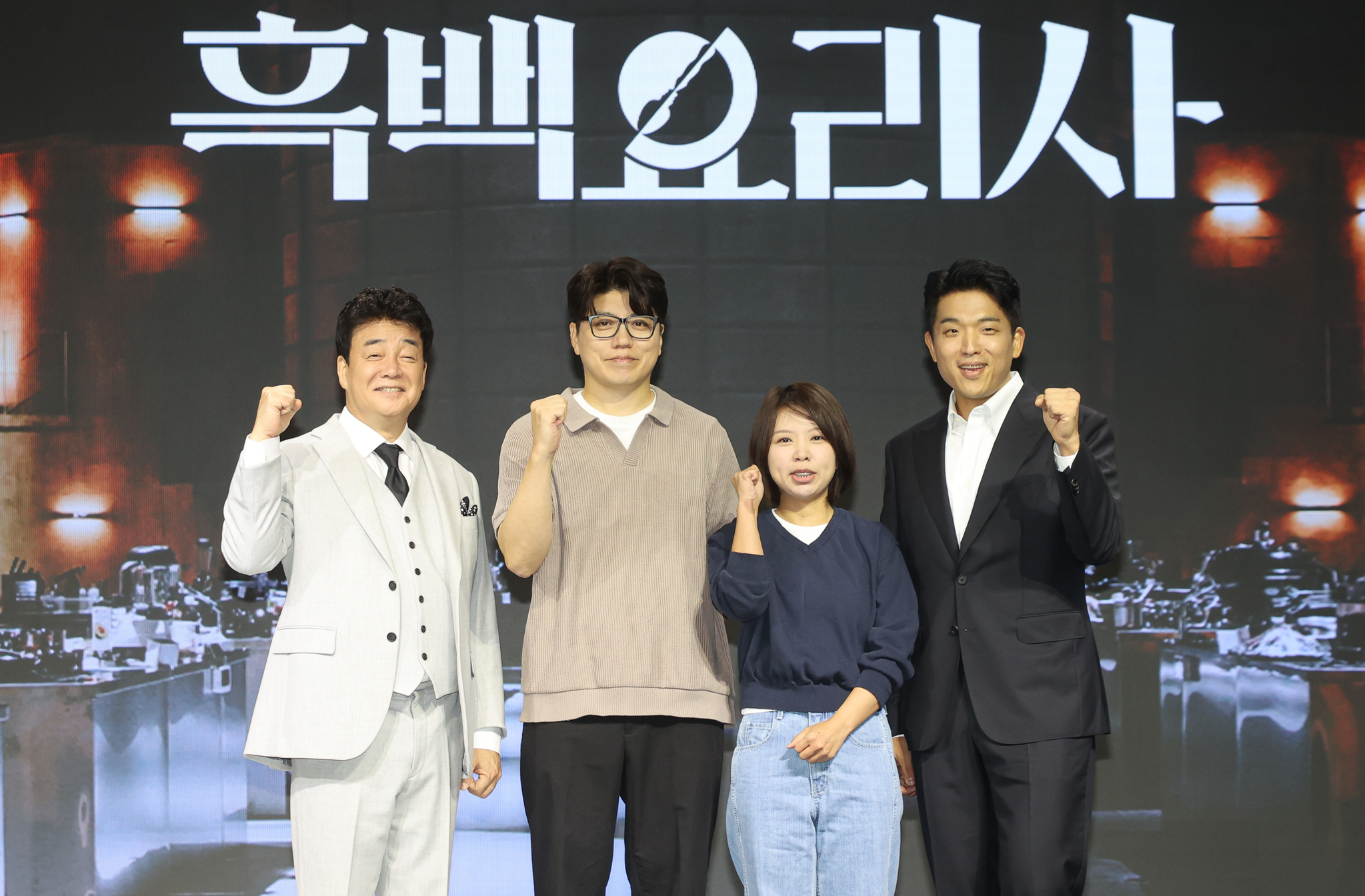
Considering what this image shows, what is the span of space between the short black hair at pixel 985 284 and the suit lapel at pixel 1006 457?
0.23 meters

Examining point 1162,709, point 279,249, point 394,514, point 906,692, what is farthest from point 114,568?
point 1162,709

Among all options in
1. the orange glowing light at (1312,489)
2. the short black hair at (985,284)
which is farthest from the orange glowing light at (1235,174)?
the short black hair at (985,284)

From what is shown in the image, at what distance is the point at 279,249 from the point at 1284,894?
3.61 metres

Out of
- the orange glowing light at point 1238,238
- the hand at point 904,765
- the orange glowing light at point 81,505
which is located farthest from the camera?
the orange glowing light at point 1238,238

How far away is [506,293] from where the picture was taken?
3480 mm

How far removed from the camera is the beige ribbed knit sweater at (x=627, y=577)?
256cm

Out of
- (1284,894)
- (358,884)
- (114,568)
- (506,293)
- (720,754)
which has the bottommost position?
(1284,894)

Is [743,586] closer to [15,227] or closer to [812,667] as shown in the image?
[812,667]

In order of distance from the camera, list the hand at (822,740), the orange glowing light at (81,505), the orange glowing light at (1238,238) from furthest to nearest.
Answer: the orange glowing light at (1238,238)
the orange glowing light at (81,505)
the hand at (822,740)

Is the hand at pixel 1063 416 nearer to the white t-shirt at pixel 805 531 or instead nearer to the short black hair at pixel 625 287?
the white t-shirt at pixel 805 531

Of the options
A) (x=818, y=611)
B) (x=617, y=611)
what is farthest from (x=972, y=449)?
(x=617, y=611)

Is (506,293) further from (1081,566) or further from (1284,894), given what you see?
(1284,894)

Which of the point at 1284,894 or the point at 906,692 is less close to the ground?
the point at 906,692

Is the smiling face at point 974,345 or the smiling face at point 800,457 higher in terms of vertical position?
the smiling face at point 974,345
